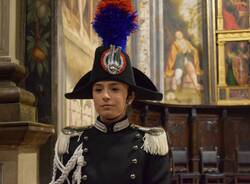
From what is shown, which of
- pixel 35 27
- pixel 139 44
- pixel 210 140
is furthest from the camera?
pixel 139 44

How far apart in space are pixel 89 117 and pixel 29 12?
2290 millimetres

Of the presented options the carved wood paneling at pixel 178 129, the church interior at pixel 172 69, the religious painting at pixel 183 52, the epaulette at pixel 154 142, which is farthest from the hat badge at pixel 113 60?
the religious painting at pixel 183 52

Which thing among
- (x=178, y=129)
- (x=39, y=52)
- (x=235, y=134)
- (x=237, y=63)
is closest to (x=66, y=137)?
(x=39, y=52)

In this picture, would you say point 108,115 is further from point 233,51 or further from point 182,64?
point 233,51

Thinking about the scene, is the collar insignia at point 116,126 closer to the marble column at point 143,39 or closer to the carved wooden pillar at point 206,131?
the carved wooden pillar at point 206,131

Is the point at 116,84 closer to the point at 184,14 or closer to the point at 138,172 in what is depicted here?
the point at 138,172

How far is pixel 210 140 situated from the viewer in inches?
500

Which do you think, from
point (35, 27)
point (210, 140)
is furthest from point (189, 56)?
point (35, 27)

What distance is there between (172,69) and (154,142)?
1191 cm

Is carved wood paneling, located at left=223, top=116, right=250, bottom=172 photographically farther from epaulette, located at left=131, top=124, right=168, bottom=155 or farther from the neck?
the neck

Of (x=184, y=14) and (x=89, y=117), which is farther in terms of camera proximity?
(x=184, y=14)

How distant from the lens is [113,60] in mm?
2445

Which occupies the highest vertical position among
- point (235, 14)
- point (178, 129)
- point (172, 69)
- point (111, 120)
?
point (235, 14)

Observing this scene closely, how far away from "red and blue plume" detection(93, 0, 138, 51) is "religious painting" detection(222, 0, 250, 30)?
41.2 ft
